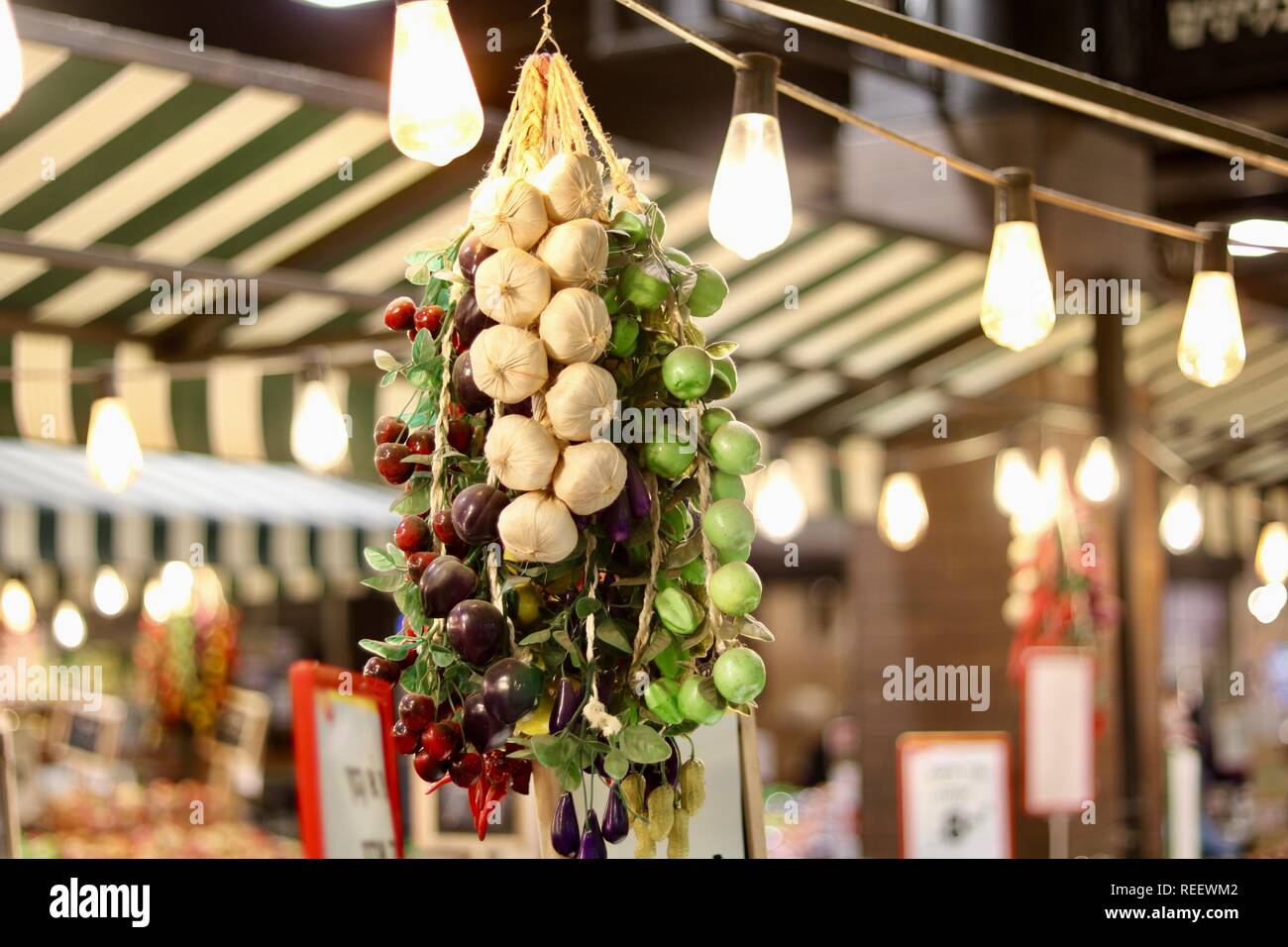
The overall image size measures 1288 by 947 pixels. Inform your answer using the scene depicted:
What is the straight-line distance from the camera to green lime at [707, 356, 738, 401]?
149 cm

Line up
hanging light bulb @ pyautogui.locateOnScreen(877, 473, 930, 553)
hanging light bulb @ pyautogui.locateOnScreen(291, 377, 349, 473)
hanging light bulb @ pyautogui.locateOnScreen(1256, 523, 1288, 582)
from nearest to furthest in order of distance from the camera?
hanging light bulb @ pyautogui.locateOnScreen(291, 377, 349, 473), hanging light bulb @ pyautogui.locateOnScreen(877, 473, 930, 553), hanging light bulb @ pyautogui.locateOnScreen(1256, 523, 1288, 582)

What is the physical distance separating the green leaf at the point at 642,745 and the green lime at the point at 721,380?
35 cm

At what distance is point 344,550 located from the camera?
28.9ft

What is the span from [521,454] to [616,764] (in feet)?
0.99

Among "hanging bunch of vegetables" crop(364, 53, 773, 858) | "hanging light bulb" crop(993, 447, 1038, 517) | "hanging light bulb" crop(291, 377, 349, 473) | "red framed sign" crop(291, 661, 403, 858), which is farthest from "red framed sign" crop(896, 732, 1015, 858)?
"hanging bunch of vegetables" crop(364, 53, 773, 858)

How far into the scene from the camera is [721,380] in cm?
150

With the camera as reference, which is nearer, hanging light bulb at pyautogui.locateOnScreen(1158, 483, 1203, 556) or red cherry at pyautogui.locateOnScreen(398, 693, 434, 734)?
red cherry at pyautogui.locateOnScreen(398, 693, 434, 734)

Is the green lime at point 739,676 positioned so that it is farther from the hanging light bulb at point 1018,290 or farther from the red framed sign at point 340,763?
the hanging light bulb at point 1018,290

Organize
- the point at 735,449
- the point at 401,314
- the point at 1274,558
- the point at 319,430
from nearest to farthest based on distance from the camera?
the point at 735,449
the point at 401,314
the point at 319,430
the point at 1274,558

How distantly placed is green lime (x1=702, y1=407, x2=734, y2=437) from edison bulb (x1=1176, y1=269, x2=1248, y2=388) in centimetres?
105

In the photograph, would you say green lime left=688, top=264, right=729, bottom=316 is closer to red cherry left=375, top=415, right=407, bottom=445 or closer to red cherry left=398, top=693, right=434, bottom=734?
red cherry left=375, top=415, right=407, bottom=445

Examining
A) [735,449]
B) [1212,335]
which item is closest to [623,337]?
[735,449]

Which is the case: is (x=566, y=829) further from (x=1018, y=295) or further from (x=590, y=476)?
(x=1018, y=295)

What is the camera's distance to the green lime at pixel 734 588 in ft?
4.50
